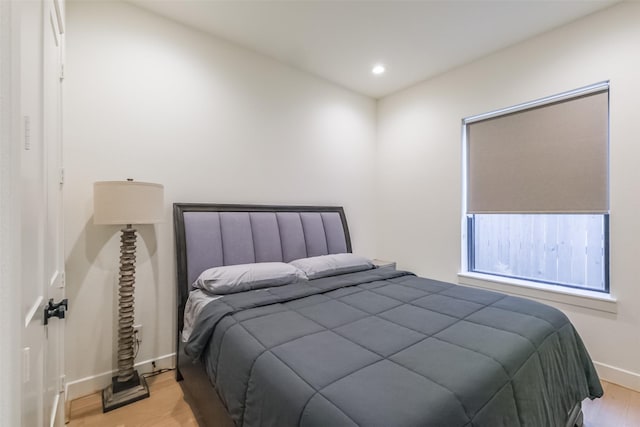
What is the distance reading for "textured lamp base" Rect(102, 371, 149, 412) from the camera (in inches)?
75.1

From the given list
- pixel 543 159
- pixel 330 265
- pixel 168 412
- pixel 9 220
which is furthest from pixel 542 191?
pixel 168 412

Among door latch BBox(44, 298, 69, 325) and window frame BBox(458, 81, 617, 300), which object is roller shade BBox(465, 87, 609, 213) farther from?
door latch BBox(44, 298, 69, 325)

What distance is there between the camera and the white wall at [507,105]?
2199 mm

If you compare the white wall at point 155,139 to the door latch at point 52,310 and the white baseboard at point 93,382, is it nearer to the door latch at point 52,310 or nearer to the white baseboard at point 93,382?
the white baseboard at point 93,382

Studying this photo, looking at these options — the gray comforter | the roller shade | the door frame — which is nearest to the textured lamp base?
the gray comforter

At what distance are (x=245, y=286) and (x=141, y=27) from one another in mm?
2255

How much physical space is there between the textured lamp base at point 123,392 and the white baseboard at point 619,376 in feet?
11.6

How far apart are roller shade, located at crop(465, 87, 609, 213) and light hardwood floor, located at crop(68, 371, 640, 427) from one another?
1.41 m

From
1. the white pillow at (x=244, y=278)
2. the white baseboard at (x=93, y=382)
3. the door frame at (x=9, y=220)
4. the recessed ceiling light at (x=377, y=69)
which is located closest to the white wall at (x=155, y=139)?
the white baseboard at (x=93, y=382)

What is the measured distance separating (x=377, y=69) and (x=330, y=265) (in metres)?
2.30

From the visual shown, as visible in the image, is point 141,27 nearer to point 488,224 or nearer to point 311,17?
point 311,17

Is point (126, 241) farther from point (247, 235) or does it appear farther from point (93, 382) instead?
point (93, 382)

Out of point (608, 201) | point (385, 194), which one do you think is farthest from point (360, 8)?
point (608, 201)

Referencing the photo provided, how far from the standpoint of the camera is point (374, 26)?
2.54 m
